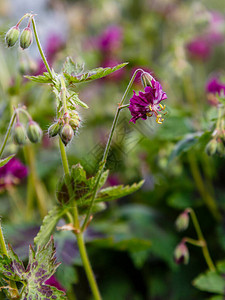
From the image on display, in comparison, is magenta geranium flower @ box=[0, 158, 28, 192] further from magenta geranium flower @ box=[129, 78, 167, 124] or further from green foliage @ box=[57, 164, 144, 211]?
magenta geranium flower @ box=[129, 78, 167, 124]

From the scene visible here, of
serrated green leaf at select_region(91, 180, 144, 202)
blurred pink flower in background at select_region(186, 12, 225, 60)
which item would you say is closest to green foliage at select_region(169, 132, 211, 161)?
serrated green leaf at select_region(91, 180, 144, 202)

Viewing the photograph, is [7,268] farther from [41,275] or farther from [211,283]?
[211,283]

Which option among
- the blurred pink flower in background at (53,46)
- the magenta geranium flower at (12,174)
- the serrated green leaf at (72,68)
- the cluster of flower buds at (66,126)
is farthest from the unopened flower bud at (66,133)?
the blurred pink flower in background at (53,46)

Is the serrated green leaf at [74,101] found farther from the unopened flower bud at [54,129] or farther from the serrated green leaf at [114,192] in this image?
the serrated green leaf at [114,192]

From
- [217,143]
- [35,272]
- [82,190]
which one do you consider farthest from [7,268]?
[217,143]

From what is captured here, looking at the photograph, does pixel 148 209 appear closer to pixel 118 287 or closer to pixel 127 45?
pixel 118 287

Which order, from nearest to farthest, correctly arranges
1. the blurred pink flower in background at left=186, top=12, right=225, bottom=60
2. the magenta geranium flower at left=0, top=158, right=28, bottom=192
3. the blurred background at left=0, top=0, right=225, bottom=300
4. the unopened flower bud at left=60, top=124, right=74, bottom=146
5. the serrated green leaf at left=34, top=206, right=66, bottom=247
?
the unopened flower bud at left=60, top=124, right=74, bottom=146 → the serrated green leaf at left=34, top=206, right=66, bottom=247 → the blurred background at left=0, top=0, right=225, bottom=300 → the magenta geranium flower at left=0, top=158, right=28, bottom=192 → the blurred pink flower in background at left=186, top=12, right=225, bottom=60
